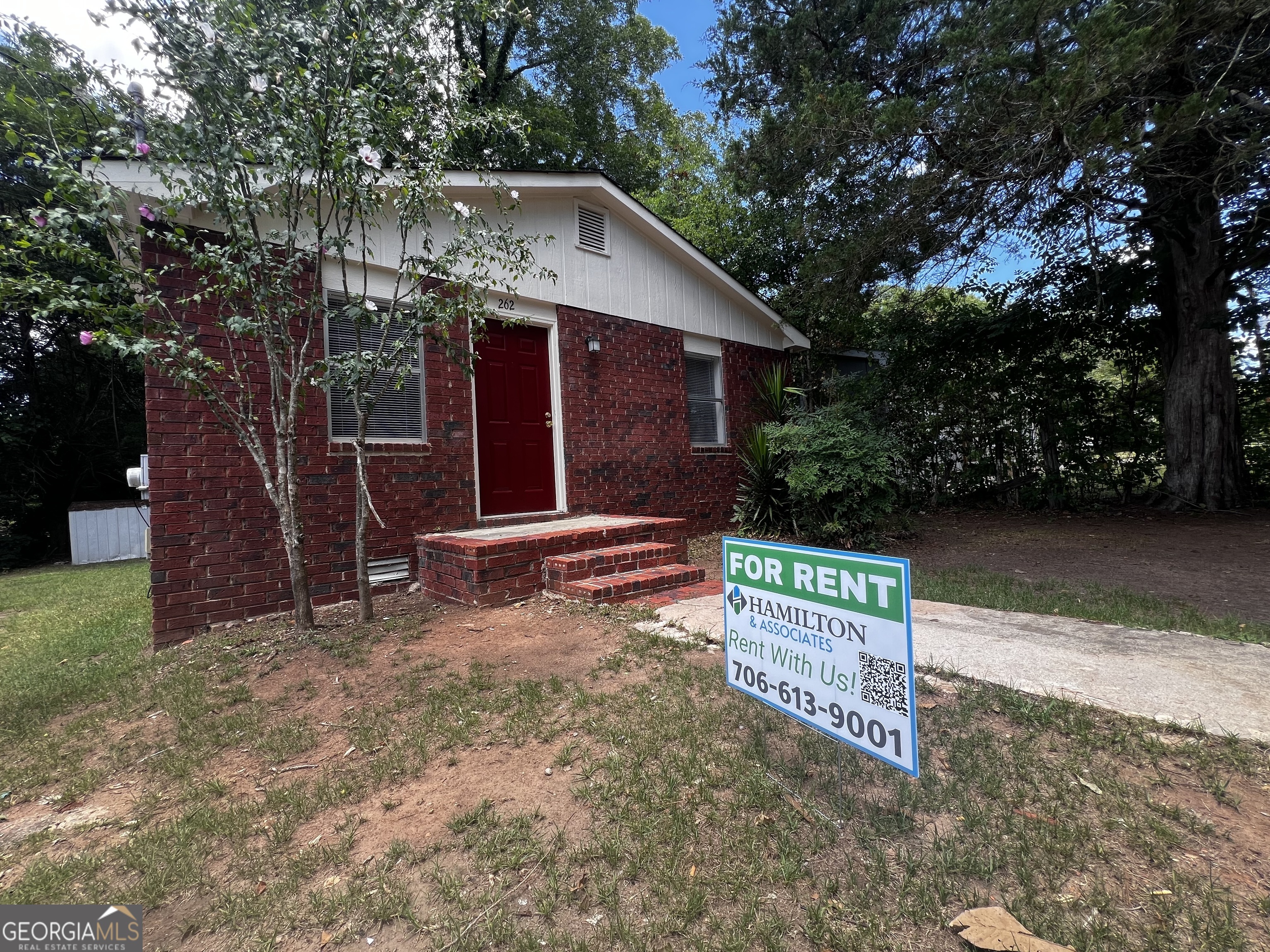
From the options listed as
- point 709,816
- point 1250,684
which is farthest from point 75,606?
point 1250,684

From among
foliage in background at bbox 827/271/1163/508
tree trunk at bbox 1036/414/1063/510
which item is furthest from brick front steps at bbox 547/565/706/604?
tree trunk at bbox 1036/414/1063/510

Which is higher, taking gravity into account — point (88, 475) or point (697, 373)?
point (697, 373)

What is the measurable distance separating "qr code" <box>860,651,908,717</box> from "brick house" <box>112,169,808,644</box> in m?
2.81

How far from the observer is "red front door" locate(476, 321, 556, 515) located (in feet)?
20.5

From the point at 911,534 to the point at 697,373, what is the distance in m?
3.75

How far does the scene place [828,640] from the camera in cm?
198

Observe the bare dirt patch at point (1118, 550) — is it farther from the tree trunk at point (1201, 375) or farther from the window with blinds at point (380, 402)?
the window with blinds at point (380, 402)

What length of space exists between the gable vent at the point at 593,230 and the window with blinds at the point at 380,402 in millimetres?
2717

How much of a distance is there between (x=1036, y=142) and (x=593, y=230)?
4682 mm

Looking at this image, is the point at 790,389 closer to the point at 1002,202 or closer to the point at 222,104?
the point at 1002,202

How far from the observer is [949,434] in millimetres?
9883

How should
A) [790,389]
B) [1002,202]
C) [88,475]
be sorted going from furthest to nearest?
[88,475] < [790,389] < [1002,202]

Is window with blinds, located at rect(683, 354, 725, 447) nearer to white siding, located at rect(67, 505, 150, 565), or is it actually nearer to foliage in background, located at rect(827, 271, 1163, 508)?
foliage in background, located at rect(827, 271, 1163, 508)

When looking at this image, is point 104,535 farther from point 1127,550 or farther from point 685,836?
point 1127,550
